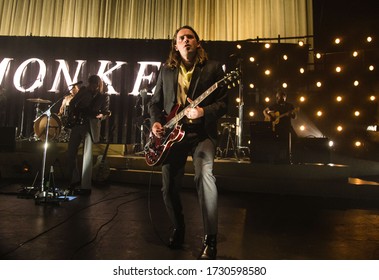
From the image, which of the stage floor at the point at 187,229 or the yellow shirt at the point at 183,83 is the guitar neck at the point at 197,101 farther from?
the stage floor at the point at 187,229

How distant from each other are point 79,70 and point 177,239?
8.21m

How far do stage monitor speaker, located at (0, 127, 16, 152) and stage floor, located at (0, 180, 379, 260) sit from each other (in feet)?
7.11

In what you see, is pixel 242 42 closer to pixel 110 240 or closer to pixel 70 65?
pixel 70 65

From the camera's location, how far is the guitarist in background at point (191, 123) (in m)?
1.92

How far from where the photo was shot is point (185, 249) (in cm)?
204

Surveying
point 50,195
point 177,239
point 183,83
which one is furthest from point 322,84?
point 50,195

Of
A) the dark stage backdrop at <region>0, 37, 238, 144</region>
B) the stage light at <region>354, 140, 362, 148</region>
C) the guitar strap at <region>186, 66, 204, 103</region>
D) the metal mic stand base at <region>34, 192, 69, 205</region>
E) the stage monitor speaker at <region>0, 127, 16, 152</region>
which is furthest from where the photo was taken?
the dark stage backdrop at <region>0, 37, 238, 144</region>

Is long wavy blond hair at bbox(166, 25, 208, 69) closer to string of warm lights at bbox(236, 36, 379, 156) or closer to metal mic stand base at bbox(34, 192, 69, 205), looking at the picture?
metal mic stand base at bbox(34, 192, 69, 205)

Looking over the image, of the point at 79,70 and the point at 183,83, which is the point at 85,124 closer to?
the point at 183,83

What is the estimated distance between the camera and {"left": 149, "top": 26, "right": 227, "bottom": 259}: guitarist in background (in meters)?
1.92

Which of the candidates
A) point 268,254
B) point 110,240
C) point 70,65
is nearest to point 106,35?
point 70,65

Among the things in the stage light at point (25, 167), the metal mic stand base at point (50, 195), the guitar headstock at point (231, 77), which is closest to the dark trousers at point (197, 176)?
the guitar headstock at point (231, 77)

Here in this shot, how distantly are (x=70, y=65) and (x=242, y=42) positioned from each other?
5.90 metres

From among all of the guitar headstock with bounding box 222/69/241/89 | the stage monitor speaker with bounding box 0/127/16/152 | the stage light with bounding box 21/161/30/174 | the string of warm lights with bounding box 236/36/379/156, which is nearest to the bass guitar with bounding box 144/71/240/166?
the guitar headstock with bounding box 222/69/241/89
